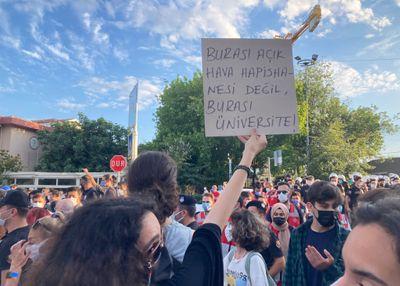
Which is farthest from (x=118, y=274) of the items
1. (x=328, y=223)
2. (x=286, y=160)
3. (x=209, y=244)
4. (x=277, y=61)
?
(x=286, y=160)

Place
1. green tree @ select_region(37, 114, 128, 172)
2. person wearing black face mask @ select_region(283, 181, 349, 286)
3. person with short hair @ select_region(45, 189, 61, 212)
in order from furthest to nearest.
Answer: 1. green tree @ select_region(37, 114, 128, 172)
2. person with short hair @ select_region(45, 189, 61, 212)
3. person wearing black face mask @ select_region(283, 181, 349, 286)

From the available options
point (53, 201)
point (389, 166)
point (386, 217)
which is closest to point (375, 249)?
point (386, 217)

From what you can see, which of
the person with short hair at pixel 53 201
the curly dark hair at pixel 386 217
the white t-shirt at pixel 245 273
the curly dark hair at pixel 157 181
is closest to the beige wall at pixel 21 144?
the person with short hair at pixel 53 201

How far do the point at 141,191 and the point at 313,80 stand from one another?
34.9 m

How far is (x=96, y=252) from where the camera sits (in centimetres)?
106

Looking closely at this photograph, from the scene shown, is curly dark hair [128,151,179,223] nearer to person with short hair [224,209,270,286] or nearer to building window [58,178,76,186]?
person with short hair [224,209,270,286]

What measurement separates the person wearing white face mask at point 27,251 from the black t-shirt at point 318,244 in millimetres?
2322

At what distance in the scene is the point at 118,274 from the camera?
3.44 feet

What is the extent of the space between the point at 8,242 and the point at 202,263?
293 cm

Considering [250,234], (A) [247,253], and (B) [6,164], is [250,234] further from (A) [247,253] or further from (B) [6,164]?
(B) [6,164]

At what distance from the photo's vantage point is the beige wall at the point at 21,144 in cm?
3169

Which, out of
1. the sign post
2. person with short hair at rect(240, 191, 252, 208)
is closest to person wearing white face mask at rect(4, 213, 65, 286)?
person with short hair at rect(240, 191, 252, 208)

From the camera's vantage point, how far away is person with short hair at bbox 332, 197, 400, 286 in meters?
1.23

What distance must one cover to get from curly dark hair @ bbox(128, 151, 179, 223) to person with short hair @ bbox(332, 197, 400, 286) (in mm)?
905
